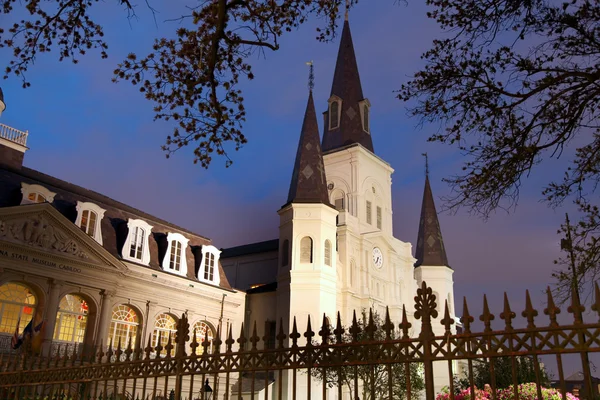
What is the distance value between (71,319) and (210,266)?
9.83 meters

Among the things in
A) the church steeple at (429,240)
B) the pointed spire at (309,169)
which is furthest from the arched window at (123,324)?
the church steeple at (429,240)

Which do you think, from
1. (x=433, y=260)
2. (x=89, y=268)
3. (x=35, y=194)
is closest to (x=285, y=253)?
(x=89, y=268)

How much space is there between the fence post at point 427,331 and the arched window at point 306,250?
30.5 m

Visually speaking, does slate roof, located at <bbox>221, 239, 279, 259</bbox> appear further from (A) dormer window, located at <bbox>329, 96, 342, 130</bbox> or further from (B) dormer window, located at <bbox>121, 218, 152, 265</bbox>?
(B) dormer window, located at <bbox>121, 218, 152, 265</bbox>

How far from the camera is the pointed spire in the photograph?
38.4 meters

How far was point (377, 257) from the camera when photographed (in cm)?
4562

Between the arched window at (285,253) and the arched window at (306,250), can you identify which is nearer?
the arched window at (306,250)

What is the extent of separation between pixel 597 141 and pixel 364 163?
128 ft

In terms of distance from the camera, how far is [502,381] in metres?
25.2

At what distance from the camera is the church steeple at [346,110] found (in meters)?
50.1

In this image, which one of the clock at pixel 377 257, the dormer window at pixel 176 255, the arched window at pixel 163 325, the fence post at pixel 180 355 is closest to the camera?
the fence post at pixel 180 355

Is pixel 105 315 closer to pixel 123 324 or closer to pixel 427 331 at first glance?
pixel 123 324

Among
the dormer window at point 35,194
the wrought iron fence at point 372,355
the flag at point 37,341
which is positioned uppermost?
the dormer window at point 35,194

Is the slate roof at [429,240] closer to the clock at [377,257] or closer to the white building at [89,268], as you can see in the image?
the clock at [377,257]
